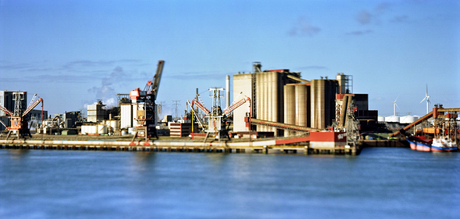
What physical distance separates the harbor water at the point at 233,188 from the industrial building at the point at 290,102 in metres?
52.5

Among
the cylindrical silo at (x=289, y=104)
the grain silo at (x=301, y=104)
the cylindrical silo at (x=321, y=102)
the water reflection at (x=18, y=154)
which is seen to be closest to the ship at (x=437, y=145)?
the cylindrical silo at (x=321, y=102)

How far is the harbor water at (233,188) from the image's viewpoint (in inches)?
1778

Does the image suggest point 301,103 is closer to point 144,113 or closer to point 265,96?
point 265,96

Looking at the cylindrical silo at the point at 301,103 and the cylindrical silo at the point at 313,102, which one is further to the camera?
the cylindrical silo at the point at 301,103

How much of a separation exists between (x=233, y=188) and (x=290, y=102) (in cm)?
8588

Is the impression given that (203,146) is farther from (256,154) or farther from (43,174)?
(43,174)

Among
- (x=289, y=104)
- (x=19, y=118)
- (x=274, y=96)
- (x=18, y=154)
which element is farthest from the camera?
(x=274, y=96)

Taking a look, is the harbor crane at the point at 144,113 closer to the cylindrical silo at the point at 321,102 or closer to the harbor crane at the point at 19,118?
the harbor crane at the point at 19,118

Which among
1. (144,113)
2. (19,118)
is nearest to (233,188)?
(144,113)

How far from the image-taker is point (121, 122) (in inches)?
5935

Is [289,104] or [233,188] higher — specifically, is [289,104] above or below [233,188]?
above

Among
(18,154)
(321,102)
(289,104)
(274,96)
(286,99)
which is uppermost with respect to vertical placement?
(274,96)

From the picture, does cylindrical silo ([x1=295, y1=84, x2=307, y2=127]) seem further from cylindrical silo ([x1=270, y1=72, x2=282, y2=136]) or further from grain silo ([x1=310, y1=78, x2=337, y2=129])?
cylindrical silo ([x1=270, y1=72, x2=282, y2=136])

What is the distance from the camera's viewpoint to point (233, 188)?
55562mm
